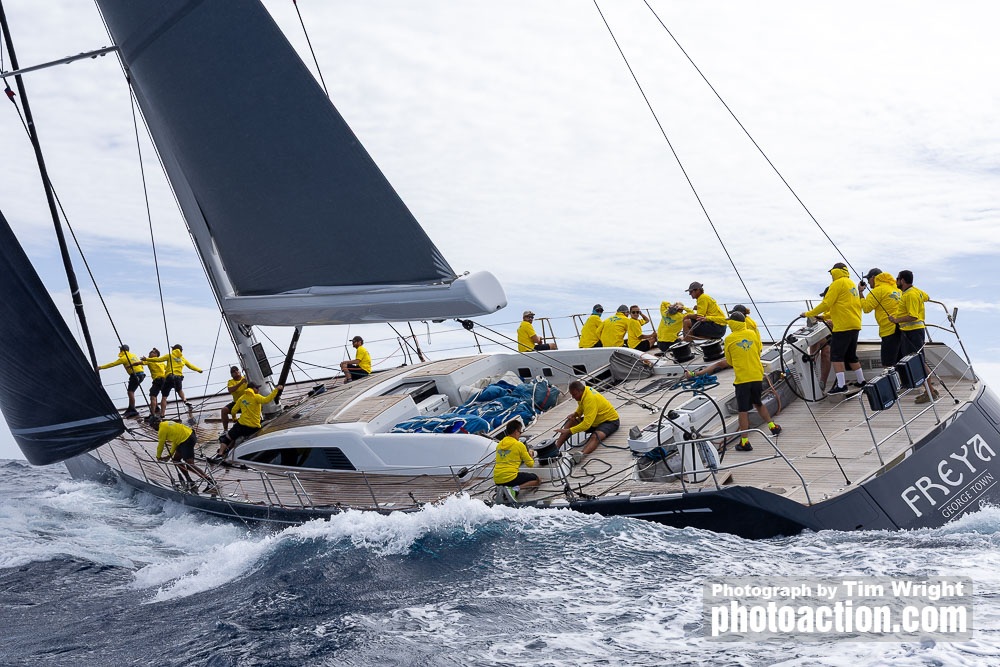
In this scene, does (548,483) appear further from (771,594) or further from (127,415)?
(127,415)

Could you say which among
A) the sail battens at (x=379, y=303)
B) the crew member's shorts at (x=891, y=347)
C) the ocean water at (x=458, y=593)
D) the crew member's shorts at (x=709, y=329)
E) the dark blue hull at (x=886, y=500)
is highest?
the sail battens at (x=379, y=303)

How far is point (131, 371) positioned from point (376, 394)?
172 inches

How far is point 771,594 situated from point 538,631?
153 cm

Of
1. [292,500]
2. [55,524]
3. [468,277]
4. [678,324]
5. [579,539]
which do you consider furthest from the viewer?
[678,324]

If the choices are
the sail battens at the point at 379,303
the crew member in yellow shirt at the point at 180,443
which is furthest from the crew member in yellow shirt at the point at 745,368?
the crew member in yellow shirt at the point at 180,443

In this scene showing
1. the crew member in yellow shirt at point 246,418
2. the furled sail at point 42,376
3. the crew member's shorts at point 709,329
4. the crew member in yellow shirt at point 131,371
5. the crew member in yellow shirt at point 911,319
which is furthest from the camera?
the crew member in yellow shirt at point 131,371

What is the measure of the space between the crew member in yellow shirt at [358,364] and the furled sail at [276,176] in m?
3.74

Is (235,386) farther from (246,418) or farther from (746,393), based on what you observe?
(746,393)

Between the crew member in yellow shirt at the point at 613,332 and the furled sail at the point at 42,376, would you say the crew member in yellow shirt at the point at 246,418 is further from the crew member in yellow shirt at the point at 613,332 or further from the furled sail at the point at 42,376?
the crew member in yellow shirt at the point at 613,332

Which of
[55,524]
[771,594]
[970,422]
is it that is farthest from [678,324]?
[55,524]

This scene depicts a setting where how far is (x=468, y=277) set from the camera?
820 cm

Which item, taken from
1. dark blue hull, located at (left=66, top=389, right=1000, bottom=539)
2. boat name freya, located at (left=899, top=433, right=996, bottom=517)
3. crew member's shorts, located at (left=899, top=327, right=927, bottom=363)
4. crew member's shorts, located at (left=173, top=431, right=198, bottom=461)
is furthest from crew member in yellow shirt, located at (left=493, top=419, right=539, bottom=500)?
crew member's shorts, located at (left=173, top=431, right=198, bottom=461)

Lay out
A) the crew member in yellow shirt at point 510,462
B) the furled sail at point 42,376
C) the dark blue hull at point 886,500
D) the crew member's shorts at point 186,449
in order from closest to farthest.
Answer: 1. the dark blue hull at point 886,500
2. the crew member in yellow shirt at point 510,462
3. the furled sail at point 42,376
4. the crew member's shorts at point 186,449

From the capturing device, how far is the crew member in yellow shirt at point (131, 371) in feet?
42.5
